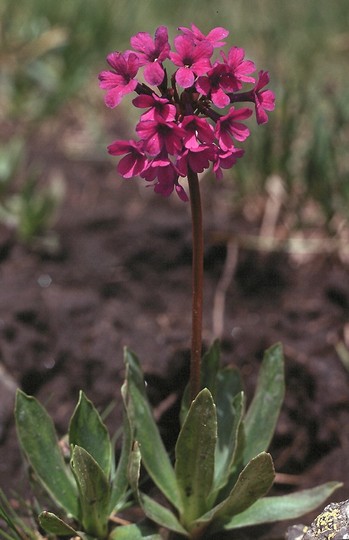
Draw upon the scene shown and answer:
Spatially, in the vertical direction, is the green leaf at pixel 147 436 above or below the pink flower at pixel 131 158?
below

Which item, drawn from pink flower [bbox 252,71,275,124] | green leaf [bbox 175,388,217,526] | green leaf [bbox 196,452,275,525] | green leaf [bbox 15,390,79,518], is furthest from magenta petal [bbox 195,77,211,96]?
green leaf [bbox 15,390,79,518]

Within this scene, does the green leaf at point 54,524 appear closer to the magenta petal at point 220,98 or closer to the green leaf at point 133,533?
the green leaf at point 133,533

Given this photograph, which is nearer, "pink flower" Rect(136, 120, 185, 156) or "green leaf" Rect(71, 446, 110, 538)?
"pink flower" Rect(136, 120, 185, 156)

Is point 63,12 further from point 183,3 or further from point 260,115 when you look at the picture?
point 260,115

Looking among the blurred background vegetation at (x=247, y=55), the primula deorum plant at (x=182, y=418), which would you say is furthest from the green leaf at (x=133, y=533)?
the blurred background vegetation at (x=247, y=55)

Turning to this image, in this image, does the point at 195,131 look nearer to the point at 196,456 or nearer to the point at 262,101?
the point at 262,101

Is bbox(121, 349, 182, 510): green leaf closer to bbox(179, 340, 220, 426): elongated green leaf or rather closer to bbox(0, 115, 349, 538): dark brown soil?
bbox(179, 340, 220, 426): elongated green leaf

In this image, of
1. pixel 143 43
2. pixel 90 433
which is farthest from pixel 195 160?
pixel 90 433
